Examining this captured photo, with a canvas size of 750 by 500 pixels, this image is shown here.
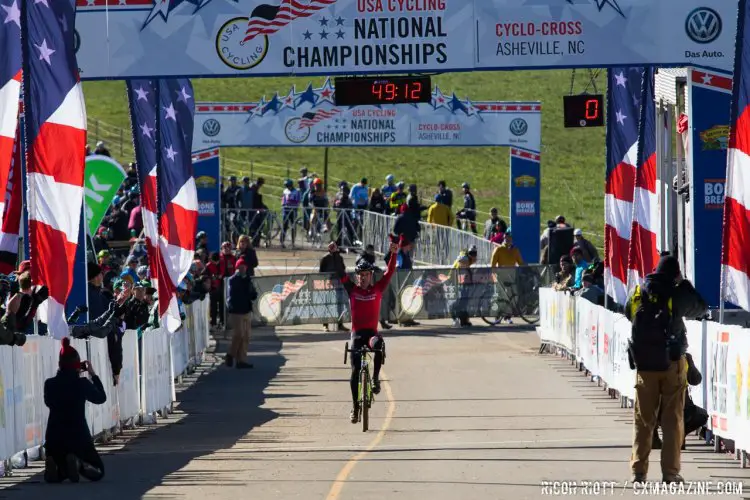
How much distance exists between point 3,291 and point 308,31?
24.9 feet

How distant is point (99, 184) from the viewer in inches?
897

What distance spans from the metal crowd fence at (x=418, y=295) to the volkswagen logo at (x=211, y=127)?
925cm

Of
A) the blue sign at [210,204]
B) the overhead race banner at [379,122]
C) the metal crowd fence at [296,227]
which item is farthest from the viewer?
the metal crowd fence at [296,227]

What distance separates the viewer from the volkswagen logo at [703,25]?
20953mm

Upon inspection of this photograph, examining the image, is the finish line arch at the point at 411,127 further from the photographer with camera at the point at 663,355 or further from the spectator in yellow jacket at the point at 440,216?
the photographer with camera at the point at 663,355

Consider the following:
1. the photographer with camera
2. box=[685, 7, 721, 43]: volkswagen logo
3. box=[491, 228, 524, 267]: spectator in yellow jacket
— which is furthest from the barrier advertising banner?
box=[491, 228, 524, 267]: spectator in yellow jacket

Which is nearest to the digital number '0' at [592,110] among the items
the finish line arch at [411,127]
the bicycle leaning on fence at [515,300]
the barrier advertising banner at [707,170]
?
the barrier advertising banner at [707,170]

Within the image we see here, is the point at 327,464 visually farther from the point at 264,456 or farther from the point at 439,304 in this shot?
the point at 439,304

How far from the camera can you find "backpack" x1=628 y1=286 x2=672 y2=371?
12.0 m

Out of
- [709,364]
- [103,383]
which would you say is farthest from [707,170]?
[103,383]

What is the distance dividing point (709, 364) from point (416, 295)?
1881 cm

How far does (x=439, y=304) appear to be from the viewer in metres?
33.5

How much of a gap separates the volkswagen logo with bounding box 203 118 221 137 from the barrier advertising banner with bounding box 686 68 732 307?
22.1 metres

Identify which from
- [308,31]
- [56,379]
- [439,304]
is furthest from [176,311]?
[439,304]
